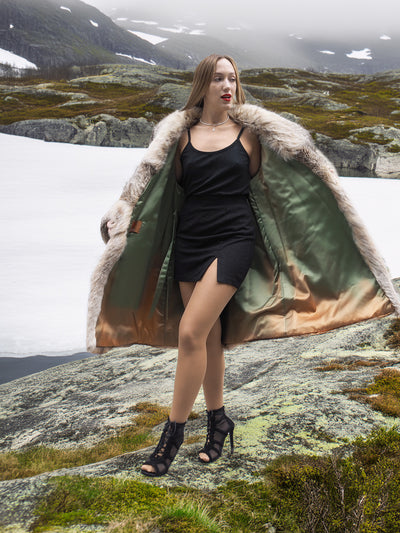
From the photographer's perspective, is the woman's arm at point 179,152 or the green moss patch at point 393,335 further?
the green moss patch at point 393,335

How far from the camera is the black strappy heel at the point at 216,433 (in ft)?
Answer: 10.6

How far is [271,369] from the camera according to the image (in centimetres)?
564

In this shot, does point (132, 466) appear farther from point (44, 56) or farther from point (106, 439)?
point (44, 56)

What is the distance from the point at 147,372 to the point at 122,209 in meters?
3.48

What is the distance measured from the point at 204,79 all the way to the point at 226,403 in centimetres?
292

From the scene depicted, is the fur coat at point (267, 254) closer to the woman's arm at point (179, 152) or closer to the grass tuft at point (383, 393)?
the woman's arm at point (179, 152)

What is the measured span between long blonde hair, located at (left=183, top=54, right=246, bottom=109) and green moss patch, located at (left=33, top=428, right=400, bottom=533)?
2433 millimetres

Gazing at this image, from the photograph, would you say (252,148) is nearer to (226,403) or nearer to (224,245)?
(224,245)

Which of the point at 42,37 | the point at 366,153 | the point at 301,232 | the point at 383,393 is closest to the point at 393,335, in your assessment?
the point at 383,393

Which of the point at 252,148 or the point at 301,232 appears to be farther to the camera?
the point at 301,232

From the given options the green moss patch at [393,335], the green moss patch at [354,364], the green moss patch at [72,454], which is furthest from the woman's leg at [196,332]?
the green moss patch at [393,335]

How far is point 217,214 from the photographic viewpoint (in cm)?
306

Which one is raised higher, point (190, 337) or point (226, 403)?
point (190, 337)

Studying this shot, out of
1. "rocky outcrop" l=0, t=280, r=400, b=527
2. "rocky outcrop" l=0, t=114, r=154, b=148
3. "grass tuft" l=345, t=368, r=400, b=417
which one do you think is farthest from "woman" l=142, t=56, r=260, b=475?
"rocky outcrop" l=0, t=114, r=154, b=148
